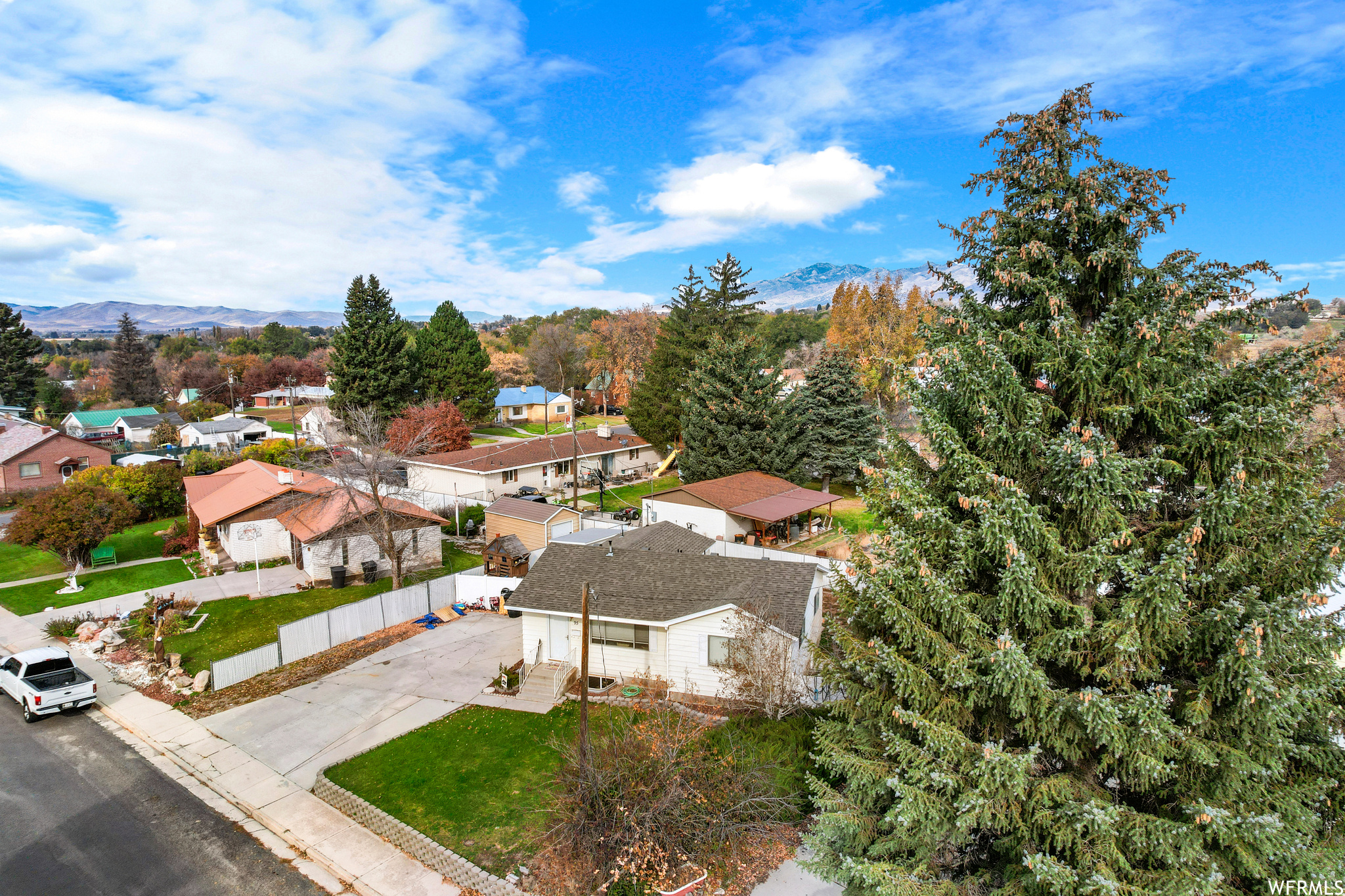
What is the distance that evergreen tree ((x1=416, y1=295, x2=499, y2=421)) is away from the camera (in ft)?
197

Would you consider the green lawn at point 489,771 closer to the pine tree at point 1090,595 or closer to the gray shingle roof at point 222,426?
the pine tree at point 1090,595

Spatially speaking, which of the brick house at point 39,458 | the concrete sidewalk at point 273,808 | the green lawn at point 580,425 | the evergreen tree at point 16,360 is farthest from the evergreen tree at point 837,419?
the evergreen tree at point 16,360

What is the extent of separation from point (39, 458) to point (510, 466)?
34.3 m

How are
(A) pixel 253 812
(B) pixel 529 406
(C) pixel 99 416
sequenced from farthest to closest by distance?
(B) pixel 529 406
(C) pixel 99 416
(A) pixel 253 812

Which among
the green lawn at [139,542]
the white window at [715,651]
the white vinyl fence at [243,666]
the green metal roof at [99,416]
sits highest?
the green metal roof at [99,416]

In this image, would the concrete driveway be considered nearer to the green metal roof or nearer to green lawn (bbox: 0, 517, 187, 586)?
green lawn (bbox: 0, 517, 187, 586)

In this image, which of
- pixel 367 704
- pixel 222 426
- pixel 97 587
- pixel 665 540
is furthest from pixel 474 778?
→ pixel 222 426

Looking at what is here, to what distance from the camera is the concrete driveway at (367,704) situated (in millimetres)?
15484

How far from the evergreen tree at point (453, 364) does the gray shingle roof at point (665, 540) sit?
37.4 m

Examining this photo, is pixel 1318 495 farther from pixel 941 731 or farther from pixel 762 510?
pixel 762 510

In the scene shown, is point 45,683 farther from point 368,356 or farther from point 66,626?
point 368,356

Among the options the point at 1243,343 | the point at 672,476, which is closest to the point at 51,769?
the point at 1243,343

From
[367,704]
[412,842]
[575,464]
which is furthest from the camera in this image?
[575,464]

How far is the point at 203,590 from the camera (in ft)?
85.7
